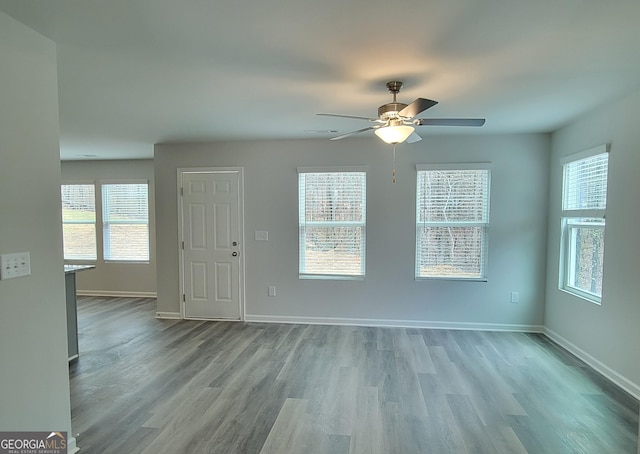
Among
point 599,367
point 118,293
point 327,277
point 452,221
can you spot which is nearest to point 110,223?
point 118,293

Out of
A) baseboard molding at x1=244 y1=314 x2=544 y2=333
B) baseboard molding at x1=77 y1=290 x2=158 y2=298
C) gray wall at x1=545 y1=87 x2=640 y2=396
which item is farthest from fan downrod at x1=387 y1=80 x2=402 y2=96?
baseboard molding at x1=77 y1=290 x2=158 y2=298

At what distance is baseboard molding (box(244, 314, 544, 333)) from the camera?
415 cm

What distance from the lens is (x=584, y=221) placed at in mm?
3416

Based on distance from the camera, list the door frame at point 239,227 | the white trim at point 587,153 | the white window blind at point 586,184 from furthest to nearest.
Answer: the door frame at point 239,227 → the white window blind at point 586,184 → the white trim at point 587,153

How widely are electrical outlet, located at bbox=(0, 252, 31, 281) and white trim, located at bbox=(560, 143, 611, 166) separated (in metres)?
4.46

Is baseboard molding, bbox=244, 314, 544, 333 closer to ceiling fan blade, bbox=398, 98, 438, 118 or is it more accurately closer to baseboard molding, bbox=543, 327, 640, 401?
baseboard molding, bbox=543, 327, 640, 401

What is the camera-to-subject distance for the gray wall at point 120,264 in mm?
5863

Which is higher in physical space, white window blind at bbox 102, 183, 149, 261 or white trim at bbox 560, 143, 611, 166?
white trim at bbox 560, 143, 611, 166

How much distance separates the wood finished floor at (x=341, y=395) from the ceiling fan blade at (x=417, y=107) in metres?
2.15

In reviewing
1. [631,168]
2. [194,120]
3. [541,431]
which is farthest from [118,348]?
[631,168]

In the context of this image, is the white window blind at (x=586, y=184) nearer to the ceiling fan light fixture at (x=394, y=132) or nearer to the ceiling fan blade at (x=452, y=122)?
the ceiling fan blade at (x=452, y=122)

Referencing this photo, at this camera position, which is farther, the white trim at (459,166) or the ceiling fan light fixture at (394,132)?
the white trim at (459,166)

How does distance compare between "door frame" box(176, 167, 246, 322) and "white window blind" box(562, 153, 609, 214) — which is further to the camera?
"door frame" box(176, 167, 246, 322)

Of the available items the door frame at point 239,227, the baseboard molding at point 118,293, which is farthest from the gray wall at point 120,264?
the door frame at point 239,227
